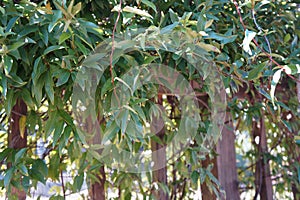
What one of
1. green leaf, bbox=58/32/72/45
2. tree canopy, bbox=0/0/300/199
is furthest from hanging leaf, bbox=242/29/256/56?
green leaf, bbox=58/32/72/45

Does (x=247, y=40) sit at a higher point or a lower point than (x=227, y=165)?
higher

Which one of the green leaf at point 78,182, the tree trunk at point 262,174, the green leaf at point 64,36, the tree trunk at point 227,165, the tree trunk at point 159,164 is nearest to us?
the green leaf at point 64,36

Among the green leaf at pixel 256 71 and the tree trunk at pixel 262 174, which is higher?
the green leaf at pixel 256 71

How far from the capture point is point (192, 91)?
125 centimetres

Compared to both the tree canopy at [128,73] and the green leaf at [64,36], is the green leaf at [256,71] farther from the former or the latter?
the green leaf at [64,36]

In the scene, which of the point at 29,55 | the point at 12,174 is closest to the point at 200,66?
the point at 29,55

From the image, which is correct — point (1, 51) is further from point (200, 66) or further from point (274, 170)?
point (274, 170)

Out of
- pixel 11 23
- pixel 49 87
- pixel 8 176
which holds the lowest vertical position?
pixel 8 176

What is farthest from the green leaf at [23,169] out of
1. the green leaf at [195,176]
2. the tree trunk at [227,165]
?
the tree trunk at [227,165]

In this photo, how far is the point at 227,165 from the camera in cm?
159

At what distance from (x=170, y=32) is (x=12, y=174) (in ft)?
1.62

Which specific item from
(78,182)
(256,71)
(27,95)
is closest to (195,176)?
(78,182)

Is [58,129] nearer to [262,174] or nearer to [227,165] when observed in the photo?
[227,165]

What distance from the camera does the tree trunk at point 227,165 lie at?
61.4 inches
